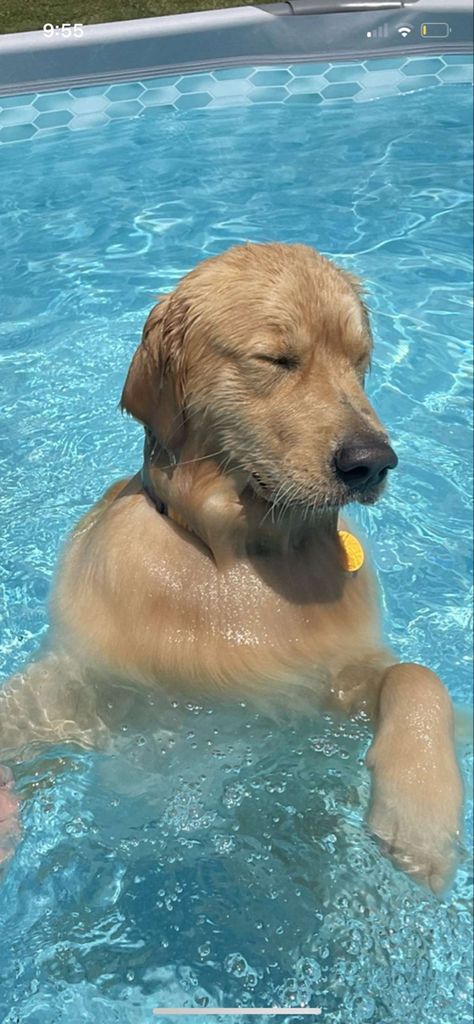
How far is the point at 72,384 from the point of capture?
6.65 meters

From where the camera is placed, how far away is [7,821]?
382 centimetres

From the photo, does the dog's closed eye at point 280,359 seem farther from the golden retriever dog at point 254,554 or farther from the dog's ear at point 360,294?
the dog's ear at point 360,294

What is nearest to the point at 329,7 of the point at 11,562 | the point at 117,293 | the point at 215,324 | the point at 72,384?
the point at 117,293

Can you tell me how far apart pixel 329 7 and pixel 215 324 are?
8.05m

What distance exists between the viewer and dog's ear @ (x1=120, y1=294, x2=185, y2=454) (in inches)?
138

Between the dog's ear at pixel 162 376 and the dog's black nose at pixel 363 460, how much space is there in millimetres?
583

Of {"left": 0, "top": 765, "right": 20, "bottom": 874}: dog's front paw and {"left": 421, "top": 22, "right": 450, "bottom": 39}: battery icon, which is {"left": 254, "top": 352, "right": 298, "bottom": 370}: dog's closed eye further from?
{"left": 421, "top": 22, "right": 450, "bottom": 39}: battery icon

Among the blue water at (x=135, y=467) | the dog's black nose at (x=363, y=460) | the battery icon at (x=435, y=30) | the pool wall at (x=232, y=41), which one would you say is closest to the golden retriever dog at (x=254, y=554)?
the dog's black nose at (x=363, y=460)

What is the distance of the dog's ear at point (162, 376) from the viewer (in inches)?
138

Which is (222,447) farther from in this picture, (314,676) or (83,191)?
(83,191)


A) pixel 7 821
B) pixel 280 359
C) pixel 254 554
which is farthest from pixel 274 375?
pixel 7 821

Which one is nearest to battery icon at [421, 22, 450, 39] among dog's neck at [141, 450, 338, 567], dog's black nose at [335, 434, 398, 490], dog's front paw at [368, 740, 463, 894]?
dog's neck at [141, 450, 338, 567]

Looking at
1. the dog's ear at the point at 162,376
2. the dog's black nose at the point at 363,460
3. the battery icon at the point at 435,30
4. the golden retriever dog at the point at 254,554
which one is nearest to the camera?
the dog's black nose at the point at 363,460

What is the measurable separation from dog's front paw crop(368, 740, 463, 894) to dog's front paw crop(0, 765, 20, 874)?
124 cm
